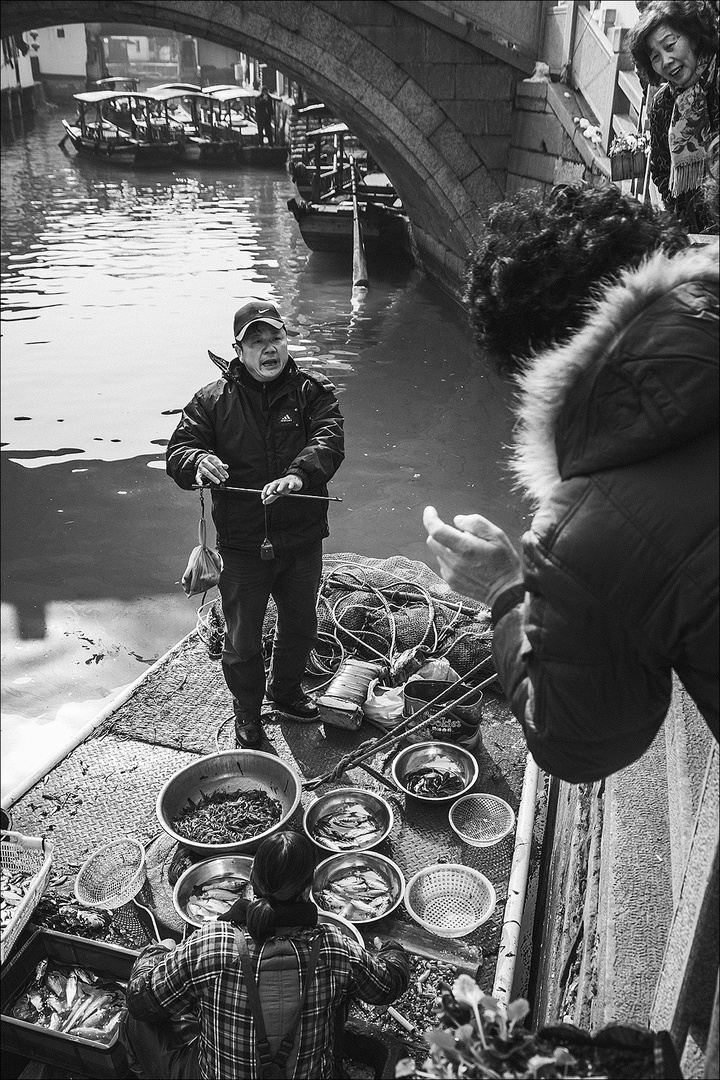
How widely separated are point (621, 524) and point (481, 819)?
2.97m

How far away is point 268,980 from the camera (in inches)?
93.1

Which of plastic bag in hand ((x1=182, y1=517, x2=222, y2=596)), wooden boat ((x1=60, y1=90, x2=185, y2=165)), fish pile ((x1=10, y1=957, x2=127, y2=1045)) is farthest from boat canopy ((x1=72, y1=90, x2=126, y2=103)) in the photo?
fish pile ((x1=10, y1=957, x2=127, y2=1045))

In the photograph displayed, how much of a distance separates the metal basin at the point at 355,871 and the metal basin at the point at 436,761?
19.3 inches

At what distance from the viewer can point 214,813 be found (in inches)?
155

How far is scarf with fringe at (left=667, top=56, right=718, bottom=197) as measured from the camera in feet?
15.3

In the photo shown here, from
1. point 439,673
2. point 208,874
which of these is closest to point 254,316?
point 439,673

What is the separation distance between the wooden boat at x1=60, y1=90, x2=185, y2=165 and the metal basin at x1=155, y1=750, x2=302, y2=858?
108ft

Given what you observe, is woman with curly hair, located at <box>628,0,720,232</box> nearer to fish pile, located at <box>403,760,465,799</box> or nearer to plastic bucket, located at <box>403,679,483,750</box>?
plastic bucket, located at <box>403,679,483,750</box>

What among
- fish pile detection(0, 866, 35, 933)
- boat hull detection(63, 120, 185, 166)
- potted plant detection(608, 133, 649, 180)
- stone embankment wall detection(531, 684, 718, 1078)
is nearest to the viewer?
stone embankment wall detection(531, 684, 718, 1078)

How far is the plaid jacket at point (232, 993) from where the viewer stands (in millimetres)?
2354

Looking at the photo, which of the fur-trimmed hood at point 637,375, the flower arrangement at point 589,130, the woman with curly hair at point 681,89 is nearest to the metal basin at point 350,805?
the fur-trimmed hood at point 637,375

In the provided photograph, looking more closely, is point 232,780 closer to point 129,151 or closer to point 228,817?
point 228,817

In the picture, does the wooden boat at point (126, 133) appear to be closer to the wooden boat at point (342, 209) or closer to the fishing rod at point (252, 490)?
the wooden boat at point (342, 209)

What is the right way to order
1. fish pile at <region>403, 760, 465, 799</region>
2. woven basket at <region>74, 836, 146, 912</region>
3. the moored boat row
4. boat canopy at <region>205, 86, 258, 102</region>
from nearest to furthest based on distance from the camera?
woven basket at <region>74, 836, 146, 912</region>
fish pile at <region>403, 760, 465, 799</region>
the moored boat row
boat canopy at <region>205, 86, 258, 102</region>
